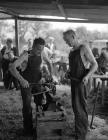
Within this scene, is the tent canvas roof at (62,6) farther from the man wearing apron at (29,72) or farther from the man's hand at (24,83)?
the man's hand at (24,83)

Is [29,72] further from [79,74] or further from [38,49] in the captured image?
[79,74]

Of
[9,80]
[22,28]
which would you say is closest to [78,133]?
[9,80]

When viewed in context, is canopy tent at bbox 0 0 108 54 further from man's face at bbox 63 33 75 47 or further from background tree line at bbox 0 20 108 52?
background tree line at bbox 0 20 108 52

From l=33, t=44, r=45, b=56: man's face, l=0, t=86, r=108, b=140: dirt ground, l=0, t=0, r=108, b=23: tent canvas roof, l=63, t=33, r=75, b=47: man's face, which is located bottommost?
l=0, t=86, r=108, b=140: dirt ground

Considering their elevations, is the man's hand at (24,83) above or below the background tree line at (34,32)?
below

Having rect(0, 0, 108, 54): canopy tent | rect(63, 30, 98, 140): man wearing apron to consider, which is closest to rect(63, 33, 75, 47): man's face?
rect(63, 30, 98, 140): man wearing apron

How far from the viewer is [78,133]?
13.0 ft

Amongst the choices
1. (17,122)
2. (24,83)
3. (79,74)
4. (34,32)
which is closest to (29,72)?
(24,83)

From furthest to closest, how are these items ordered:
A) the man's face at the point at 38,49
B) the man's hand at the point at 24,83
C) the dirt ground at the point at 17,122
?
the dirt ground at the point at 17,122 → the man's face at the point at 38,49 → the man's hand at the point at 24,83

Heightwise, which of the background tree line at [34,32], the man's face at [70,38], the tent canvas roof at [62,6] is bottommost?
the man's face at [70,38]

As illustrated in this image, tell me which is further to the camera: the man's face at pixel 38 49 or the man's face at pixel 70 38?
the man's face at pixel 38 49

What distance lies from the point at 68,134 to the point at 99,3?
2474 millimetres

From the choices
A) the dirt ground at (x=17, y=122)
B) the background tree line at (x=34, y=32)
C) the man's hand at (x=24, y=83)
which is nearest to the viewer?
the man's hand at (x=24, y=83)

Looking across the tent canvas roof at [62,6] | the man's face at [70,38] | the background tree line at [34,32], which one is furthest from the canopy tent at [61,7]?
the background tree line at [34,32]
